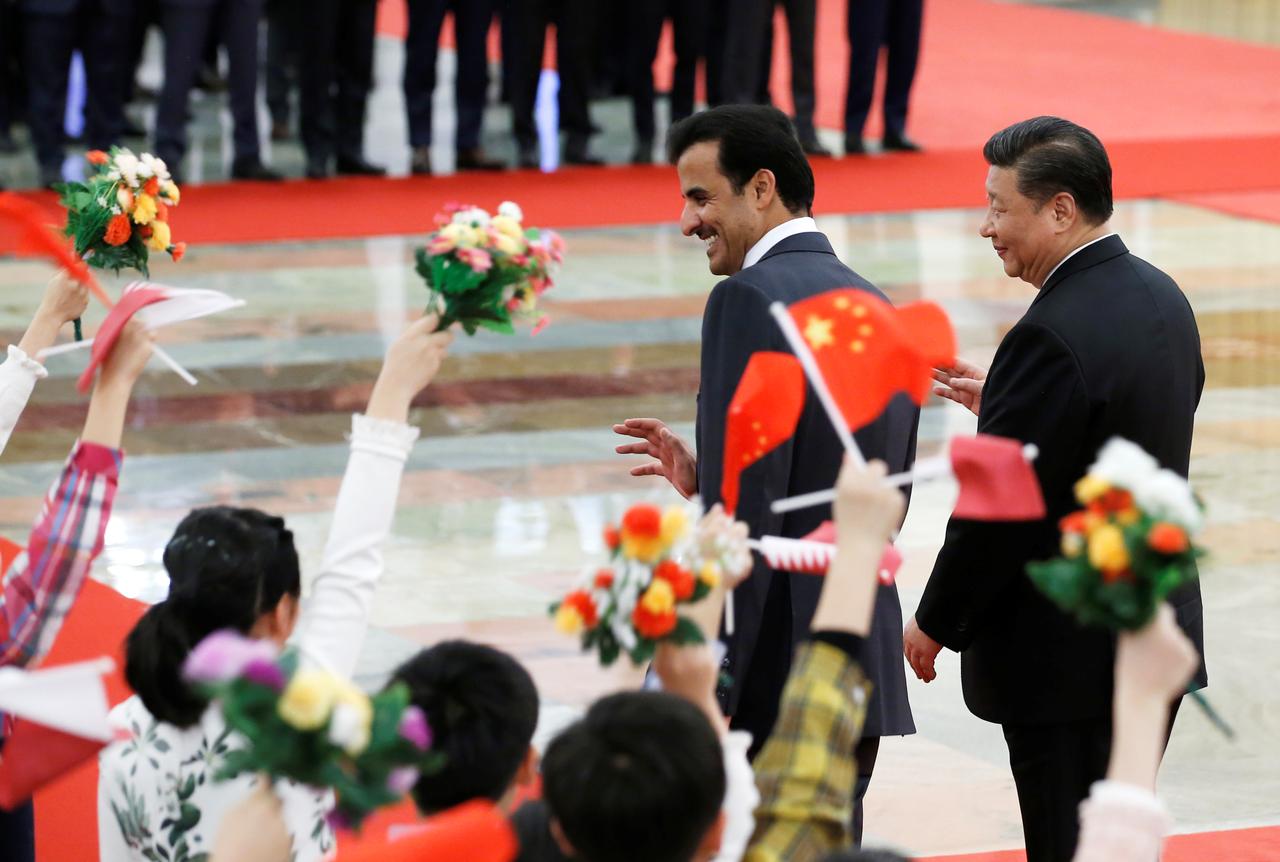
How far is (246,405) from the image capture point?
743 cm

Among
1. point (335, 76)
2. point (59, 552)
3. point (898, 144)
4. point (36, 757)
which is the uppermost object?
point (59, 552)

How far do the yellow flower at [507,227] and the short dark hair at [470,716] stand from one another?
531 millimetres

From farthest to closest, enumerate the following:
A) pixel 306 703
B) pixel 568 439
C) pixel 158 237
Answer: pixel 568 439
pixel 158 237
pixel 306 703

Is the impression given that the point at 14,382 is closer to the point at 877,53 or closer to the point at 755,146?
the point at 755,146

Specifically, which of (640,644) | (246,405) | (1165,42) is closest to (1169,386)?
(640,644)

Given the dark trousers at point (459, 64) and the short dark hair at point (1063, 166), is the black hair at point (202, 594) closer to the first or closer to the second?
the short dark hair at point (1063, 166)

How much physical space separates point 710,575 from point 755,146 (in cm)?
138

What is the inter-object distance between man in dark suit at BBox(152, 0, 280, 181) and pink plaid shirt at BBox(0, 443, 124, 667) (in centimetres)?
793

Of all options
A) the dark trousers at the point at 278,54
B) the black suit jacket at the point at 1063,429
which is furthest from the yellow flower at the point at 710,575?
the dark trousers at the point at 278,54

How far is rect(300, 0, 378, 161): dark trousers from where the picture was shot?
10.4m

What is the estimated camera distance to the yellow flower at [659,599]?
2049mm

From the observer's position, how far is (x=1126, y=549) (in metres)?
1.82

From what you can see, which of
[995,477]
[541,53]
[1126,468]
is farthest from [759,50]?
[1126,468]

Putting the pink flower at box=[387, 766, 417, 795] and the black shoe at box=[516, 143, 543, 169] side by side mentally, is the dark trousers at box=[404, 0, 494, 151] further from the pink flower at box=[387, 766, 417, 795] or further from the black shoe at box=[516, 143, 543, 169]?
the pink flower at box=[387, 766, 417, 795]
